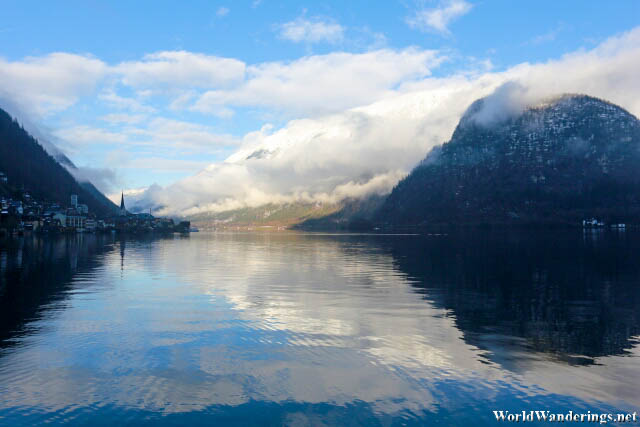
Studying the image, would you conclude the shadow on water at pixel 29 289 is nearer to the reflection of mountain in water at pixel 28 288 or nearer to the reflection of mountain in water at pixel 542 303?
the reflection of mountain in water at pixel 28 288

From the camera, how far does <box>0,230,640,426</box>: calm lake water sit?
23250 millimetres

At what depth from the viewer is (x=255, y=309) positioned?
47.2 m

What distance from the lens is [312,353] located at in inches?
1267

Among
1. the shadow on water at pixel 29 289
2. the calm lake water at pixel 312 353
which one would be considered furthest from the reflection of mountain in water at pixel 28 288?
the calm lake water at pixel 312 353

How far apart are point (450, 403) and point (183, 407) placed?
13.6m

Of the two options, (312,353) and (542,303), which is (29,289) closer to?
(312,353)

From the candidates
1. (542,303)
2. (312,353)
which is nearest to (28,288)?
(312,353)

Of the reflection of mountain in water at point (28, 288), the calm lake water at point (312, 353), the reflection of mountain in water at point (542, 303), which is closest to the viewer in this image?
the calm lake water at point (312, 353)

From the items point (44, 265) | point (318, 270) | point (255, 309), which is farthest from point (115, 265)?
point (255, 309)

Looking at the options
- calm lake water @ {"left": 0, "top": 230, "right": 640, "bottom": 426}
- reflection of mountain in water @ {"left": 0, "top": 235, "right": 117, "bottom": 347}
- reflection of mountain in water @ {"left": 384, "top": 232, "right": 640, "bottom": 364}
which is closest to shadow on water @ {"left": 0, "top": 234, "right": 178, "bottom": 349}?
reflection of mountain in water @ {"left": 0, "top": 235, "right": 117, "bottom": 347}

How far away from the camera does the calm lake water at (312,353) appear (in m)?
23.2

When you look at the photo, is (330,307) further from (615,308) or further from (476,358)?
(615,308)

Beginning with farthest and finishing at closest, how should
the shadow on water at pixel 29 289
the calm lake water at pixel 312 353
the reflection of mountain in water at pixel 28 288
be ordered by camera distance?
the reflection of mountain in water at pixel 28 288 → the shadow on water at pixel 29 289 → the calm lake water at pixel 312 353

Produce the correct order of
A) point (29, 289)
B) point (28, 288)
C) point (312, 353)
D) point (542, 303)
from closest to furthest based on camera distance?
point (312, 353) → point (542, 303) → point (29, 289) → point (28, 288)
